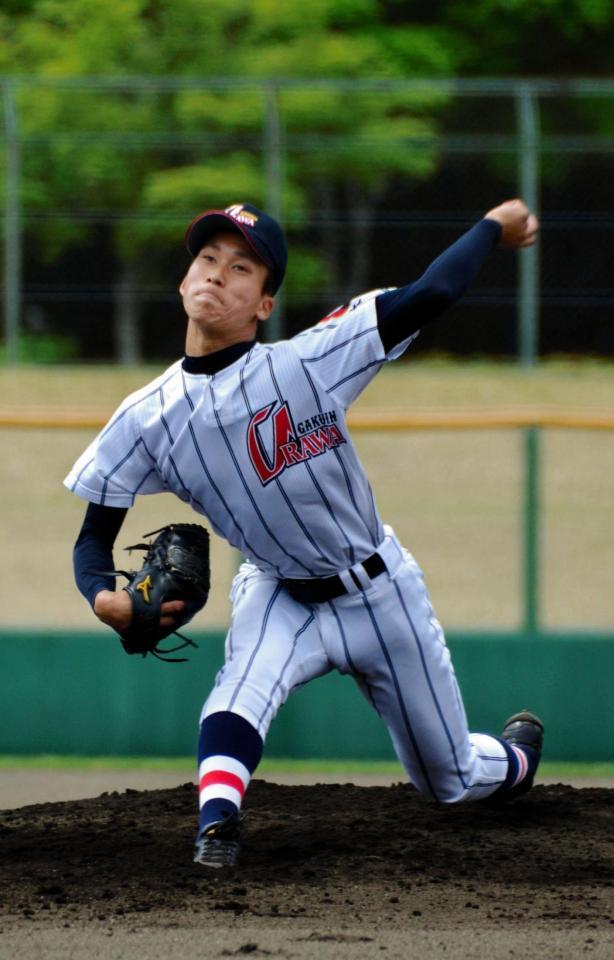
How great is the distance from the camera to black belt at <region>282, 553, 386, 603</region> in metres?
4.57

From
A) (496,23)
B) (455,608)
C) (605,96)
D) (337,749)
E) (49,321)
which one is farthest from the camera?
(496,23)

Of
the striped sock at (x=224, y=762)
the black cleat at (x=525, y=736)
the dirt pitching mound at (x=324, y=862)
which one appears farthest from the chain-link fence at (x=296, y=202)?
the striped sock at (x=224, y=762)

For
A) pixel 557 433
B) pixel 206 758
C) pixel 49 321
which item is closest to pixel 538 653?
pixel 206 758

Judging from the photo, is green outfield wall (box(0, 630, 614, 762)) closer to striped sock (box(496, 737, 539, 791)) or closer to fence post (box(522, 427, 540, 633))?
fence post (box(522, 427, 540, 633))

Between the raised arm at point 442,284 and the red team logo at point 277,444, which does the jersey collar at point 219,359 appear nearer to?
the red team logo at point 277,444

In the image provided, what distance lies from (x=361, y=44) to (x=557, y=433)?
5.10 metres

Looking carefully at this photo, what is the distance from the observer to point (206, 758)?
435 cm

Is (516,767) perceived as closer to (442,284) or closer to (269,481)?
(269,481)

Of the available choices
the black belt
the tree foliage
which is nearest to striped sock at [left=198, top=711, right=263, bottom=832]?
the black belt

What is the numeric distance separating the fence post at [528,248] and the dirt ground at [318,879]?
8.31 meters

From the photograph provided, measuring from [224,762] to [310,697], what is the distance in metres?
2.76

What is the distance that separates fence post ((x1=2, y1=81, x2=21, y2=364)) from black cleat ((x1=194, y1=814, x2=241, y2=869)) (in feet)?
33.2

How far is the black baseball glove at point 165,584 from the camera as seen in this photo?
4.39 m

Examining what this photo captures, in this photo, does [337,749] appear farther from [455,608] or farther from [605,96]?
[605,96]
